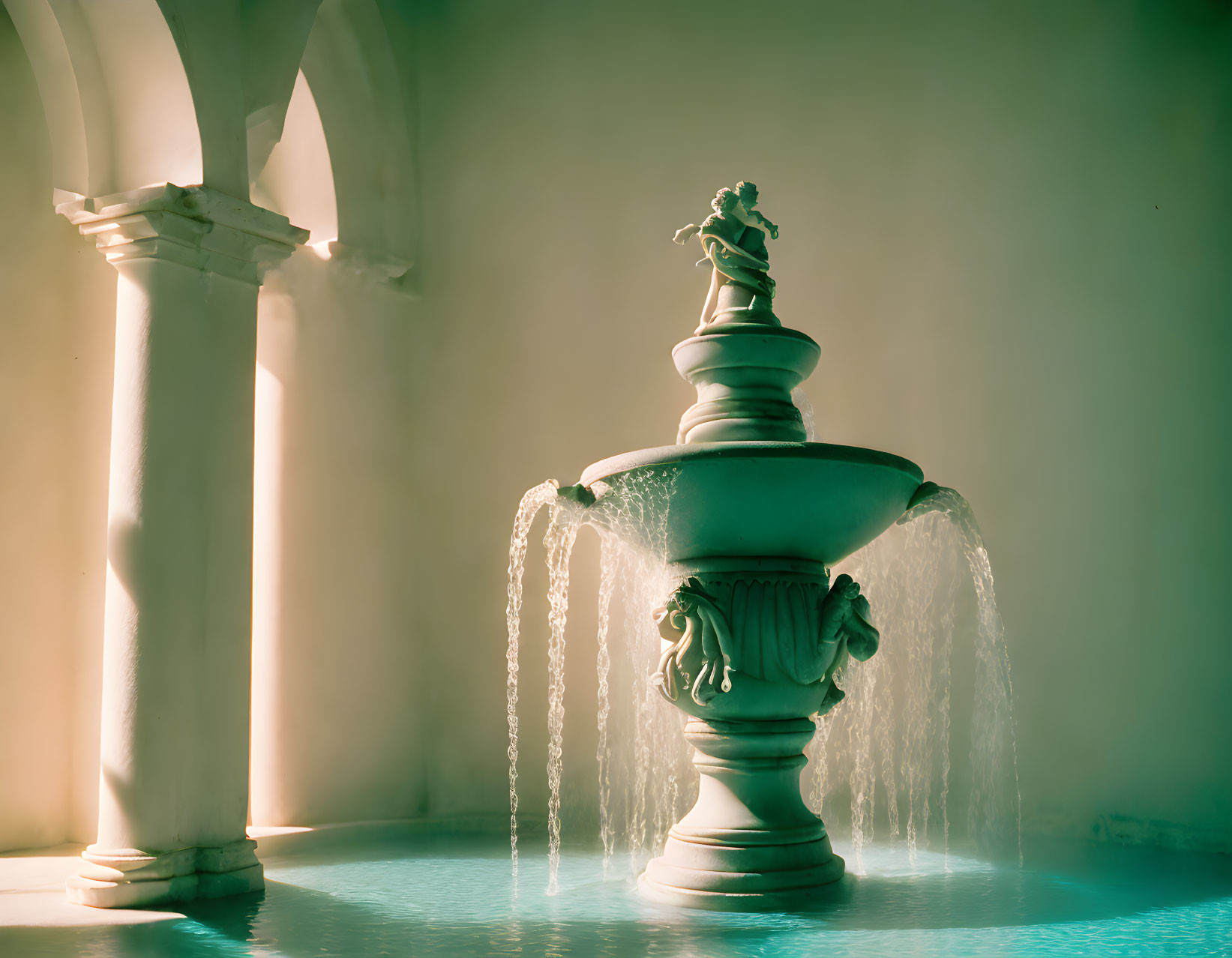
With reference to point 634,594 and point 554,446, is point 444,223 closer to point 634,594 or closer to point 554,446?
point 554,446

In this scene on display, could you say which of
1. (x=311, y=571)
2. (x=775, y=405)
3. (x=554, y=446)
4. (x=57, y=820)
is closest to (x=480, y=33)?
(x=554, y=446)

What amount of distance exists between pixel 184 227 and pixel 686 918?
318 centimetres

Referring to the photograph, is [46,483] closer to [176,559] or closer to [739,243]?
[176,559]

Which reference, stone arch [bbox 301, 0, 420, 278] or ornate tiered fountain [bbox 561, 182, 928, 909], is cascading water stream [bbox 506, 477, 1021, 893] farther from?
stone arch [bbox 301, 0, 420, 278]

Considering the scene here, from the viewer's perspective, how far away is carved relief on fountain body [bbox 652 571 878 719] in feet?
14.7

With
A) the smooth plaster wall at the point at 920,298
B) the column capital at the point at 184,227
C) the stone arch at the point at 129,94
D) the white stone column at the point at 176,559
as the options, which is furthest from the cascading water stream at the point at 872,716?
the stone arch at the point at 129,94

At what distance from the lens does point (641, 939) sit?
154 inches

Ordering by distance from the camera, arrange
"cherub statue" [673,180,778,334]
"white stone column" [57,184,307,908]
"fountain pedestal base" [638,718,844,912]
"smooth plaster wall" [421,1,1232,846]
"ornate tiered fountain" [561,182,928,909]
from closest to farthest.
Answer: "ornate tiered fountain" [561,182,928,909] → "fountain pedestal base" [638,718,844,912] → "white stone column" [57,184,307,908] → "cherub statue" [673,180,778,334] → "smooth plaster wall" [421,1,1232,846]

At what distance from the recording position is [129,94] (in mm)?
5039

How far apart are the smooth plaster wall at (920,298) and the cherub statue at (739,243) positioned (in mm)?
1756

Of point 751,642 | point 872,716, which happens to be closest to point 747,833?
point 751,642

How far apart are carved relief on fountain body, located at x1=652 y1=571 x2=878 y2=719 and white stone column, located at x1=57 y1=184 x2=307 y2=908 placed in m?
1.74

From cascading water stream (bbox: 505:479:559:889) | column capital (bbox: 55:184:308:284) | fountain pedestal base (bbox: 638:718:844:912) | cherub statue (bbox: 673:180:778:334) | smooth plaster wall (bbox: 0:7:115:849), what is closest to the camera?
fountain pedestal base (bbox: 638:718:844:912)

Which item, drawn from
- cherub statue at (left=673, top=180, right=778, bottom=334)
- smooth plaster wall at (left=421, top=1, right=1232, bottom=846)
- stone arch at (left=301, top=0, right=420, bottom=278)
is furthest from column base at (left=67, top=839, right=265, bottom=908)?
stone arch at (left=301, top=0, right=420, bottom=278)
